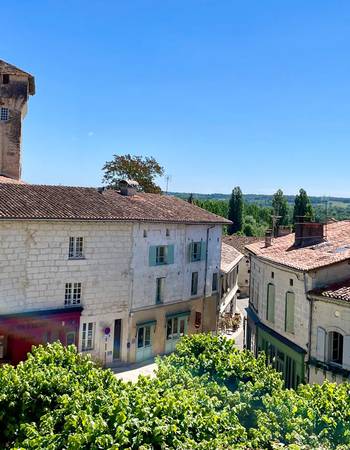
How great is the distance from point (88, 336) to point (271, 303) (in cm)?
1070

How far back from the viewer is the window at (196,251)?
34969 mm

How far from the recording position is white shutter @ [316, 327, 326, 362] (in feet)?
70.3

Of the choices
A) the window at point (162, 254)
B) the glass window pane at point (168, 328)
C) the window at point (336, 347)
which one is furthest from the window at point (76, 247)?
the window at point (336, 347)

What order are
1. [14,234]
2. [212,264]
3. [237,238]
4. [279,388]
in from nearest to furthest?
[279,388]
[14,234]
[212,264]
[237,238]

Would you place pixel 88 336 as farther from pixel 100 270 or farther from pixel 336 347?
pixel 336 347

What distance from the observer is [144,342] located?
31391 mm

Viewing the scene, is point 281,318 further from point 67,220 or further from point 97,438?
point 97,438

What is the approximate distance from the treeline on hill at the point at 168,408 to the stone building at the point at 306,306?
609 cm

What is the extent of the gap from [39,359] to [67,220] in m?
12.5

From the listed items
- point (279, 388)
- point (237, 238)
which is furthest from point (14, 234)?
point (237, 238)

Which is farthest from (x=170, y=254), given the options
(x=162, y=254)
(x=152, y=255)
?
(x=152, y=255)

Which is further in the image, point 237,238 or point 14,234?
point 237,238

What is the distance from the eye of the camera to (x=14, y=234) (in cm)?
2497

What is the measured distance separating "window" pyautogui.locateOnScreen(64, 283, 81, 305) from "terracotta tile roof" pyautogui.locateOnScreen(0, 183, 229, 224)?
3937mm
